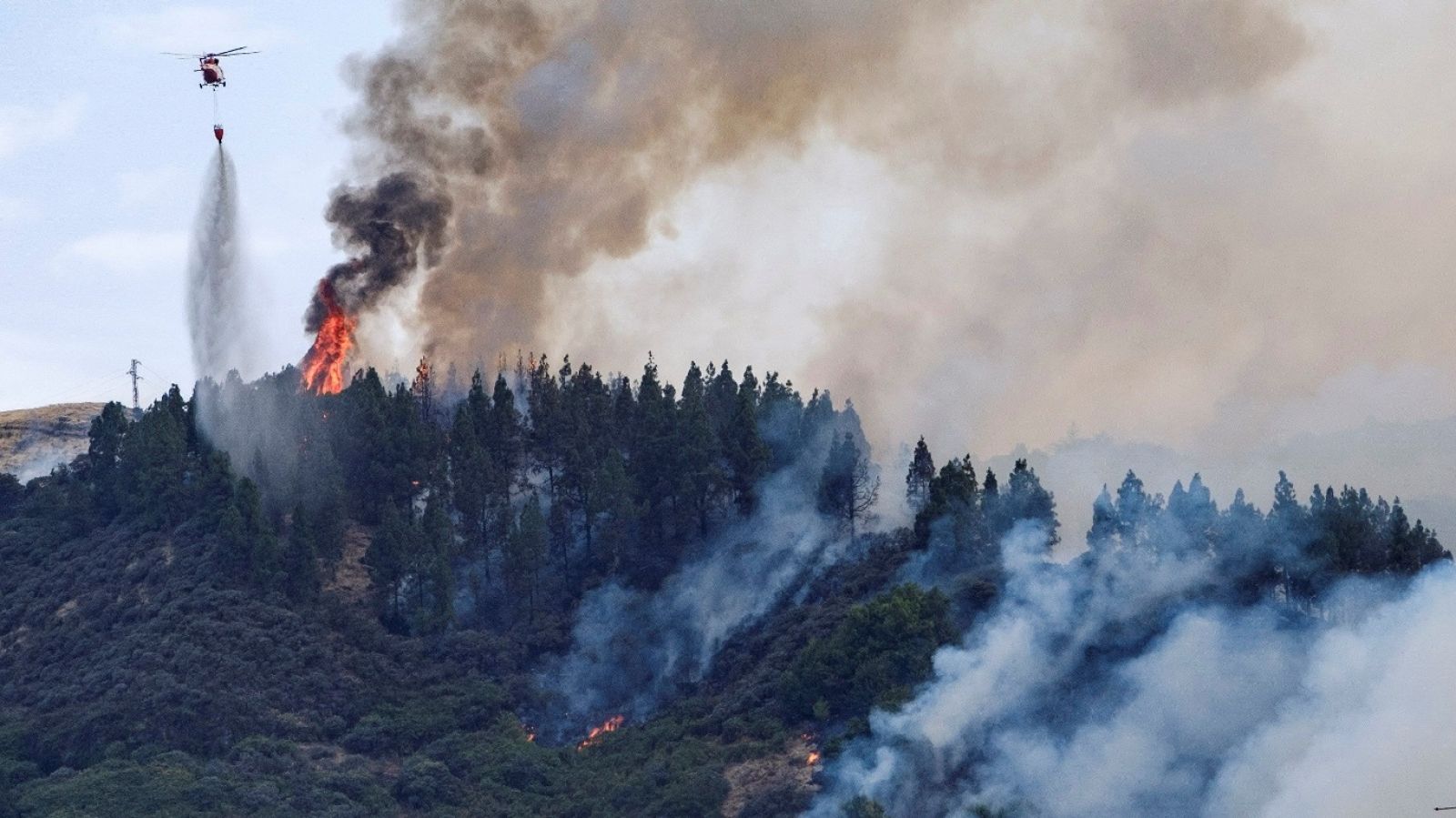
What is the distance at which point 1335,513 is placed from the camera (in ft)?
435

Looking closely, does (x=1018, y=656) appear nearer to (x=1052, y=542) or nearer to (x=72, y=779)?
(x=1052, y=542)

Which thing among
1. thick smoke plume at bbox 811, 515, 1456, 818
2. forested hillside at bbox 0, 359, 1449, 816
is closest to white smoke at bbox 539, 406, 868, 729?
forested hillside at bbox 0, 359, 1449, 816

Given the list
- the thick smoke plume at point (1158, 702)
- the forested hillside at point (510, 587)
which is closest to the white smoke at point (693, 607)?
the forested hillside at point (510, 587)

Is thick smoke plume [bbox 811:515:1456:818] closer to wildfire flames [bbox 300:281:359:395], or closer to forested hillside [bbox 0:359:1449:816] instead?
forested hillside [bbox 0:359:1449:816]

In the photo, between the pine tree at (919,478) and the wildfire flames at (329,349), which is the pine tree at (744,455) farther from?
the wildfire flames at (329,349)

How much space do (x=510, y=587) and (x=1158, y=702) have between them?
51433 mm

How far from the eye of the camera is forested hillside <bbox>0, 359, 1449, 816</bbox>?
131m

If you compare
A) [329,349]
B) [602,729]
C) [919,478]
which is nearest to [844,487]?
[919,478]

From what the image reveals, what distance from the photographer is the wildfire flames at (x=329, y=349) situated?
186 metres

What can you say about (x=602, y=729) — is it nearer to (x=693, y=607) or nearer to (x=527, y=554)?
(x=693, y=607)

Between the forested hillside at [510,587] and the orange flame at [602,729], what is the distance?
267 mm

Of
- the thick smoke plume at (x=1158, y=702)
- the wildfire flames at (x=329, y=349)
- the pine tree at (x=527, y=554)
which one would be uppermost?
the wildfire flames at (x=329, y=349)

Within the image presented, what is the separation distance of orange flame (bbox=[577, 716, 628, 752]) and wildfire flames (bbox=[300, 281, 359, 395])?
5204cm

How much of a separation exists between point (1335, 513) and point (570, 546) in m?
57.4
